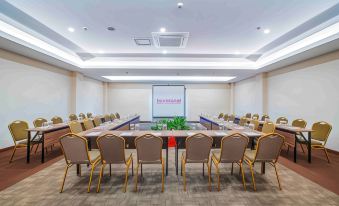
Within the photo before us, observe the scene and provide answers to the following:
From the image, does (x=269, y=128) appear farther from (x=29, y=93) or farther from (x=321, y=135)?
(x=29, y=93)

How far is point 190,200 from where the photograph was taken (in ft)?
8.25

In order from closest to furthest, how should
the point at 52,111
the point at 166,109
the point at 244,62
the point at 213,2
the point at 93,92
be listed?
the point at 213,2
the point at 52,111
the point at 244,62
the point at 93,92
the point at 166,109

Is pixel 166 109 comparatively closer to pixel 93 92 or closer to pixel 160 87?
pixel 160 87

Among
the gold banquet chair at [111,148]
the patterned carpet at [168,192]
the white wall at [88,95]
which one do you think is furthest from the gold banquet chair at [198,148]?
the white wall at [88,95]

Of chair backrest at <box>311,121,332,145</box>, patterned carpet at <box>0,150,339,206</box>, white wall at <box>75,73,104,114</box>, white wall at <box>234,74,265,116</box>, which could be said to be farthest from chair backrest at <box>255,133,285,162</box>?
white wall at <box>75,73,104,114</box>

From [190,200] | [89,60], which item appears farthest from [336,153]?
[89,60]

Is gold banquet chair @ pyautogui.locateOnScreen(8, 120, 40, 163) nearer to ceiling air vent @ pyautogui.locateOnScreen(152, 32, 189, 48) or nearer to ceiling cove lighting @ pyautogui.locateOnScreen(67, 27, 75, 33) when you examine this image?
ceiling cove lighting @ pyautogui.locateOnScreen(67, 27, 75, 33)

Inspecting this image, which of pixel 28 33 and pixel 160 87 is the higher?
pixel 28 33

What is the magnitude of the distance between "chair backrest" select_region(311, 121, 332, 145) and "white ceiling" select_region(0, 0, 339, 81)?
2.03 metres

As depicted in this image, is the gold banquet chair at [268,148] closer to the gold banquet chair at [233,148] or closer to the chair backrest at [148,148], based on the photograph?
the gold banquet chair at [233,148]

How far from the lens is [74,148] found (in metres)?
2.71

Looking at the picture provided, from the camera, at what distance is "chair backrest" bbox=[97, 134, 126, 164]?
2.66 meters

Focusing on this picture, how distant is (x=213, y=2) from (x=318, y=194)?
3558 millimetres

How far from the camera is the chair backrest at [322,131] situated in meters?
4.17
